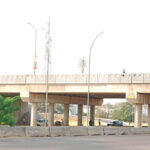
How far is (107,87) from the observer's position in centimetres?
5409

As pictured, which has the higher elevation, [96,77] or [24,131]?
[96,77]

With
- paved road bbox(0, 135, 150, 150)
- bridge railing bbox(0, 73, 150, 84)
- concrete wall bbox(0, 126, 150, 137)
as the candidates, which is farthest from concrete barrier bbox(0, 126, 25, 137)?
bridge railing bbox(0, 73, 150, 84)

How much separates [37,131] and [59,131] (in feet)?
8.65

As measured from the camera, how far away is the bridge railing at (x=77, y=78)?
52206 mm

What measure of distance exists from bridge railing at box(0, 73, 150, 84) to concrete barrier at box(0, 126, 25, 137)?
24.5 m

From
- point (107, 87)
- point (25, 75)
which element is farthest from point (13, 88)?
point (107, 87)

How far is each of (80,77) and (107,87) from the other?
4.29 meters

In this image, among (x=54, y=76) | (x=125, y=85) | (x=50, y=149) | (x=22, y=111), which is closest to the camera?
(x=50, y=149)

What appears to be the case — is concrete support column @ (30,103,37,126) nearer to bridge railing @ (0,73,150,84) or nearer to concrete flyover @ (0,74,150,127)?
concrete flyover @ (0,74,150,127)

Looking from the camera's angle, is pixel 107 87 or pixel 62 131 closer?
pixel 62 131

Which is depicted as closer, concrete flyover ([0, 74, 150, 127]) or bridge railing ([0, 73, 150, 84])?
bridge railing ([0, 73, 150, 84])

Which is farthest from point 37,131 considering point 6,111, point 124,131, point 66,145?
point 124,131

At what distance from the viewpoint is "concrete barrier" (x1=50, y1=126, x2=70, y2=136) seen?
3308 cm

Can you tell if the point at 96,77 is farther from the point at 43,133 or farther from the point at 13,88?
the point at 43,133
